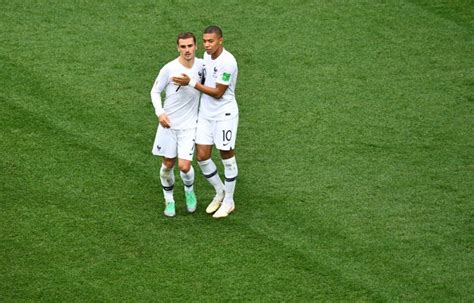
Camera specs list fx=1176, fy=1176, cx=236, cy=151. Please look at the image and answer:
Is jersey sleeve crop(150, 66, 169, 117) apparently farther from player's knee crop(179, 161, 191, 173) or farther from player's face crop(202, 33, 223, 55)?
player's knee crop(179, 161, 191, 173)

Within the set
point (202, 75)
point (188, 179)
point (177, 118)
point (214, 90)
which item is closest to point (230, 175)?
point (188, 179)

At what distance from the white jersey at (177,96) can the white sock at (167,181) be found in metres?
0.55

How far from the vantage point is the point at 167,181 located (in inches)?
556

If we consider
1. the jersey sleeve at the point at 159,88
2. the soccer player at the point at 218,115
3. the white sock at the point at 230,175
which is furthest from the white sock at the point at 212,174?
the jersey sleeve at the point at 159,88

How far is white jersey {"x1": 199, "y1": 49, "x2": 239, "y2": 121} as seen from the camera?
44.8ft

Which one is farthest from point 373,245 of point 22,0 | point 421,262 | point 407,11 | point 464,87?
point 22,0

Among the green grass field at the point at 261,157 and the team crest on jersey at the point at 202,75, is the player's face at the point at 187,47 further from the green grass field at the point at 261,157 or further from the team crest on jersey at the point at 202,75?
the green grass field at the point at 261,157

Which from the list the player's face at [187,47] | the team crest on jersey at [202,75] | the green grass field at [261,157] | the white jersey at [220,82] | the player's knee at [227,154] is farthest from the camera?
the player's knee at [227,154]

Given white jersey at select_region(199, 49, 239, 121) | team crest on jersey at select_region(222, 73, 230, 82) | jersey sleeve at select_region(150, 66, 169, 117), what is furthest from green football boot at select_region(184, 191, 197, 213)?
team crest on jersey at select_region(222, 73, 230, 82)

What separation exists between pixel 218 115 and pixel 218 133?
0.21m

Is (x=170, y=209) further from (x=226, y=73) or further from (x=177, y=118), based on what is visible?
(x=226, y=73)

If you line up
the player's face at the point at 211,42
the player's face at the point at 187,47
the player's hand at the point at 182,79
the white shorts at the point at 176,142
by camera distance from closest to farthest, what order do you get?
the player's hand at the point at 182,79
the player's face at the point at 187,47
the player's face at the point at 211,42
the white shorts at the point at 176,142

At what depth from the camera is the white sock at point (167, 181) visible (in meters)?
14.1

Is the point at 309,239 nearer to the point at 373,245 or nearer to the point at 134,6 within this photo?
the point at 373,245
